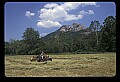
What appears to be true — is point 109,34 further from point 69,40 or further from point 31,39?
point 31,39

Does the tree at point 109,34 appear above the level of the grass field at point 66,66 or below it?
above

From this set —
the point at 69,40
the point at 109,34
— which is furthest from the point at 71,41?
the point at 109,34

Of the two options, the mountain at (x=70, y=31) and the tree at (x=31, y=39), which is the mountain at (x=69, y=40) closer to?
the mountain at (x=70, y=31)

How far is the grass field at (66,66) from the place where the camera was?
2.85 metres

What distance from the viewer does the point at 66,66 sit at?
2.91 metres

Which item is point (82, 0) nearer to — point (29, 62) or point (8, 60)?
point (29, 62)

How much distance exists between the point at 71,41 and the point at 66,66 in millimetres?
444

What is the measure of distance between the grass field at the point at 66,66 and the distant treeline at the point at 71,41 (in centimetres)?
11

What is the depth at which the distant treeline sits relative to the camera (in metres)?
2.88

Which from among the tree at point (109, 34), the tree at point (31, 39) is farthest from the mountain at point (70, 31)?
the tree at point (109, 34)

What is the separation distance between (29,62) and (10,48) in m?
0.41

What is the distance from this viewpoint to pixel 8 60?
2793 millimetres

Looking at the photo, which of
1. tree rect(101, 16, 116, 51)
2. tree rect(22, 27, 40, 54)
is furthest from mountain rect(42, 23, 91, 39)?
tree rect(101, 16, 116, 51)
